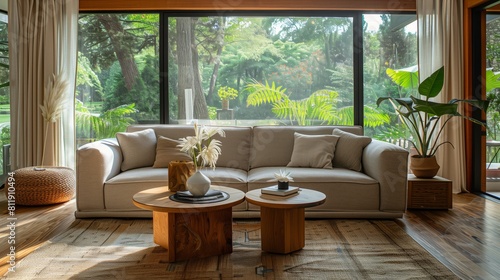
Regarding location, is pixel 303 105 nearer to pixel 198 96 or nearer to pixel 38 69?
pixel 198 96

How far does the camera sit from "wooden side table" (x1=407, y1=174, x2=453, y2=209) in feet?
15.1

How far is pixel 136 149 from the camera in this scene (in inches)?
183

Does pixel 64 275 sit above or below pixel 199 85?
below

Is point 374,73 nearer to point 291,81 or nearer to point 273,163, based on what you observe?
point 291,81


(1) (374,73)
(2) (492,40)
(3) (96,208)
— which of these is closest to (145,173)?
(3) (96,208)

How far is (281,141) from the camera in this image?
4.91m

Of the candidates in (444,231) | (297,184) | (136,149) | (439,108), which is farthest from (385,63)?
(136,149)

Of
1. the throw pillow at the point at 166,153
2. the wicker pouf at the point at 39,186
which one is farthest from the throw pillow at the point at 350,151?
the wicker pouf at the point at 39,186

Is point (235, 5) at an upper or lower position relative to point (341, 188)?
upper

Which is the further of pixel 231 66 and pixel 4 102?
pixel 4 102

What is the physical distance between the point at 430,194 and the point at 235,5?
2.81 metres

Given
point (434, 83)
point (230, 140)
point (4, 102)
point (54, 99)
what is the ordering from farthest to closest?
point (4, 102) → point (54, 99) → point (230, 140) → point (434, 83)

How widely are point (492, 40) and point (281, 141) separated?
2680 millimetres

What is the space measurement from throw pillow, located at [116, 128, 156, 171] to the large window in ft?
2.90
